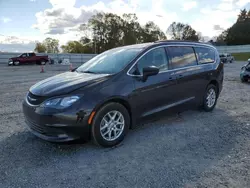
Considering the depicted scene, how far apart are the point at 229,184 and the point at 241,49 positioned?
53.0 metres

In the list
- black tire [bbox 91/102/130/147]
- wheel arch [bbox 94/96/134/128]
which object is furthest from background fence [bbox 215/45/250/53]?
black tire [bbox 91/102/130/147]

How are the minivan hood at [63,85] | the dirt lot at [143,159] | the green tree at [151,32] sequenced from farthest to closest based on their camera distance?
the green tree at [151,32] → the minivan hood at [63,85] → the dirt lot at [143,159]

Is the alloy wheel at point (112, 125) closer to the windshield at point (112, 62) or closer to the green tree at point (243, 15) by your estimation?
the windshield at point (112, 62)

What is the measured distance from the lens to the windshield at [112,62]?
3885 millimetres

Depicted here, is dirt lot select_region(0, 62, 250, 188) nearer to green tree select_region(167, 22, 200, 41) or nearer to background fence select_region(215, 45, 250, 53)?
background fence select_region(215, 45, 250, 53)

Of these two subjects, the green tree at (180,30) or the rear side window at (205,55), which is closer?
the rear side window at (205,55)

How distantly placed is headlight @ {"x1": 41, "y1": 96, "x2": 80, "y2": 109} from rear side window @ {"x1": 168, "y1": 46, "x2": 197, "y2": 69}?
226 cm

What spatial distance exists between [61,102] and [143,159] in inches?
58.9

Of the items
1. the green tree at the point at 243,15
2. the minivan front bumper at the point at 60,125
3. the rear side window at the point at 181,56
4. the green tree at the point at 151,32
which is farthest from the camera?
the green tree at the point at 243,15

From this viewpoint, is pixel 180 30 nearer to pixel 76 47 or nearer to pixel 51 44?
pixel 76 47

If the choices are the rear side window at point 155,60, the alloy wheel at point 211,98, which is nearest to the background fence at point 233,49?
the alloy wheel at point 211,98

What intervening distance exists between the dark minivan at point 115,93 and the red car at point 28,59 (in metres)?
26.3

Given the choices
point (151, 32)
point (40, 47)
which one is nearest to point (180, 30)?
point (151, 32)

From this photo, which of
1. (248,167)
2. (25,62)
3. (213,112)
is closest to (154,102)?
(248,167)
